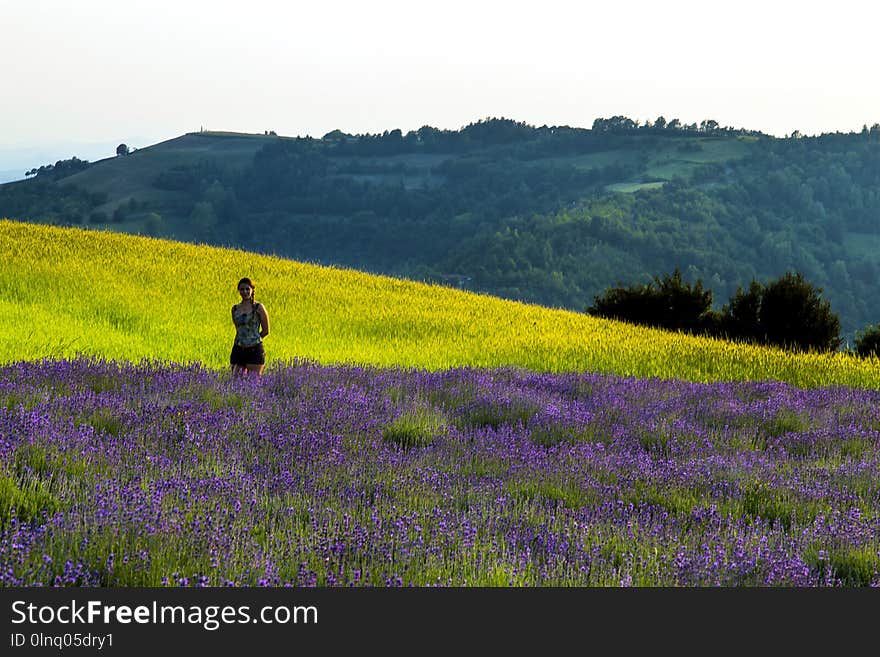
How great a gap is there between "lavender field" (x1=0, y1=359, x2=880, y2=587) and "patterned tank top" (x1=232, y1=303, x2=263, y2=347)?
64 centimetres

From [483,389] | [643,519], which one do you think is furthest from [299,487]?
[483,389]

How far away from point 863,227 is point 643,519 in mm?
199565

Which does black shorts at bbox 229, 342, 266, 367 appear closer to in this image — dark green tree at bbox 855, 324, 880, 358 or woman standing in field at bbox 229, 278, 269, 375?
woman standing in field at bbox 229, 278, 269, 375

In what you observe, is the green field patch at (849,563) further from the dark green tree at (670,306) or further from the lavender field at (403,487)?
the dark green tree at (670,306)

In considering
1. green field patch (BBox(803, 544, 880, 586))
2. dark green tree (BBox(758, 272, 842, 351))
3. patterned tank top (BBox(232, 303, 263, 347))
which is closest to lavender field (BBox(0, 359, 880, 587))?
green field patch (BBox(803, 544, 880, 586))

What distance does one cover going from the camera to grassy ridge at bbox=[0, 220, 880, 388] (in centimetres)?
1274

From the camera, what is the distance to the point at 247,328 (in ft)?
28.1

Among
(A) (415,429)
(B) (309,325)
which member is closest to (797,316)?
(B) (309,325)

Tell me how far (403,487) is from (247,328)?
15.0ft

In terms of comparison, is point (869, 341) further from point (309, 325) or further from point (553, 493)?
point (553, 493)

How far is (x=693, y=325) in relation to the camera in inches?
1075

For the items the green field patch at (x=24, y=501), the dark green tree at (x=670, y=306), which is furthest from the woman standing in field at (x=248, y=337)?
the dark green tree at (x=670, y=306)

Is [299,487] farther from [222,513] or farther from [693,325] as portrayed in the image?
[693,325]

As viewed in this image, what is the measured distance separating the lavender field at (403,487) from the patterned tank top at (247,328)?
0.64 metres
